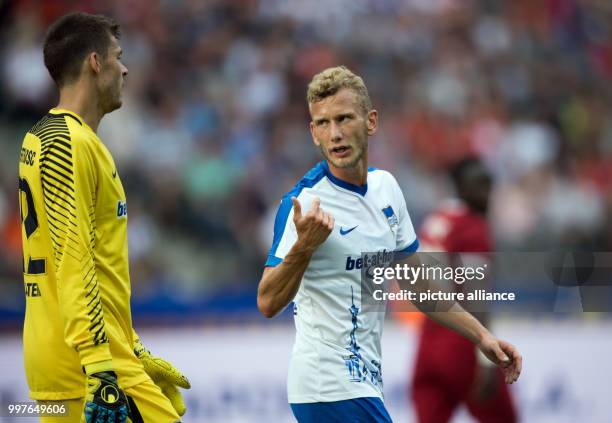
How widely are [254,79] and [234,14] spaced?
126cm

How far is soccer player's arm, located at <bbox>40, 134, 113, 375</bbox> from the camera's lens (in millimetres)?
3984

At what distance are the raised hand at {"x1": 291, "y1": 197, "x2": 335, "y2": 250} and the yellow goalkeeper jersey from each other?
0.79m

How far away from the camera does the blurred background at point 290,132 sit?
32.5ft

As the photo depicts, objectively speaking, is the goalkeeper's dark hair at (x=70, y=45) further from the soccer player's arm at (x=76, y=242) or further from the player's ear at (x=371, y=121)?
the player's ear at (x=371, y=121)

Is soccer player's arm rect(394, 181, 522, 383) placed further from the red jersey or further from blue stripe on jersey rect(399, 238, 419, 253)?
the red jersey

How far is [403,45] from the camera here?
14.7m

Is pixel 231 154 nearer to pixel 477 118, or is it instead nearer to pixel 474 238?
pixel 477 118

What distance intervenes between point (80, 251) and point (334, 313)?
128 centimetres

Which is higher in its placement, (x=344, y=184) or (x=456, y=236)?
(x=456, y=236)

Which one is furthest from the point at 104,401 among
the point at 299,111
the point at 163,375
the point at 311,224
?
the point at 299,111

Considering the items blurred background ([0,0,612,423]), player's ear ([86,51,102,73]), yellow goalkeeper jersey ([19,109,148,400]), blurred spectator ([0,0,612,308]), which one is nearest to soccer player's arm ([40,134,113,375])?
yellow goalkeeper jersey ([19,109,148,400])

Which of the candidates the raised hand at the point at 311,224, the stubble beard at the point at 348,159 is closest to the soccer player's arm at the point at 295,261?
the raised hand at the point at 311,224

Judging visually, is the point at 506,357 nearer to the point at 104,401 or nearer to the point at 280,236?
the point at 280,236

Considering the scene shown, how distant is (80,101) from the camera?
443 centimetres
